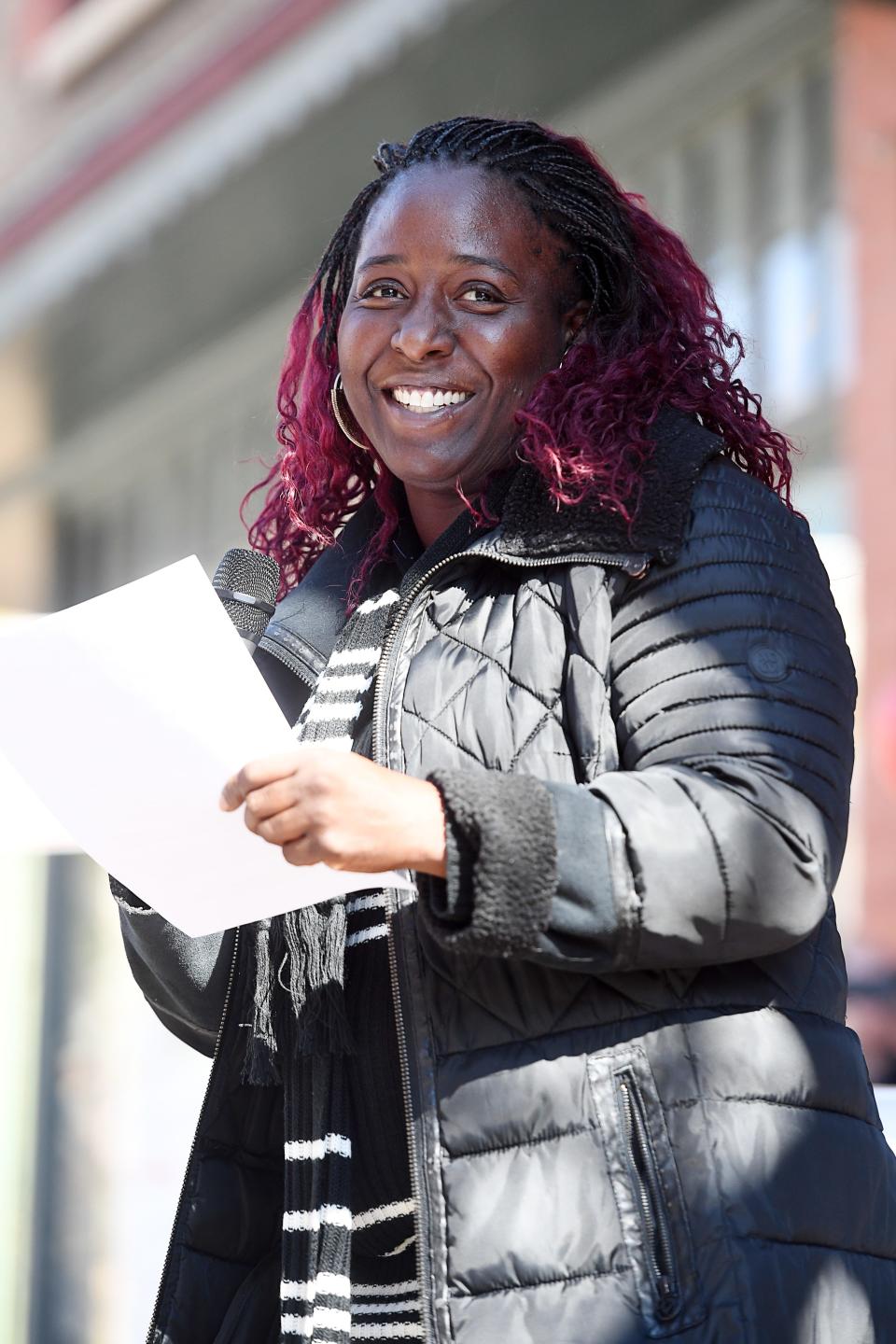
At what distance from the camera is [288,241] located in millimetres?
7156

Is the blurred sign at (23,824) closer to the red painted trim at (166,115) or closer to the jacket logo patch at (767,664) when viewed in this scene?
the jacket logo patch at (767,664)

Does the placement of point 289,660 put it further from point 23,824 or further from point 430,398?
point 23,824

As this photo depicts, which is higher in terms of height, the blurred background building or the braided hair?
the blurred background building

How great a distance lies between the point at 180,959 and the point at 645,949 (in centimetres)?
69

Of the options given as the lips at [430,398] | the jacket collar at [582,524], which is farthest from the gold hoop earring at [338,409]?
the jacket collar at [582,524]

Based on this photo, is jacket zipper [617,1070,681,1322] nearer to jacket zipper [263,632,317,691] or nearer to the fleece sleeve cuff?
the fleece sleeve cuff

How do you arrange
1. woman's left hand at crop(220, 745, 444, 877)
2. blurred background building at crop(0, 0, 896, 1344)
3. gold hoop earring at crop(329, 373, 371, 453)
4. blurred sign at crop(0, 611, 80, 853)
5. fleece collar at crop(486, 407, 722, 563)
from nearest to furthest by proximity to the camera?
woman's left hand at crop(220, 745, 444, 877)
fleece collar at crop(486, 407, 722, 563)
gold hoop earring at crop(329, 373, 371, 453)
blurred sign at crop(0, 611, 80, 853)
blurred background building at crop(0, 0, 896, 1344)

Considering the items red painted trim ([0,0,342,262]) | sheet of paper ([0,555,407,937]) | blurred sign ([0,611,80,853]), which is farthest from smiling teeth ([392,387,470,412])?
red painted trim ([0,0,342,262])

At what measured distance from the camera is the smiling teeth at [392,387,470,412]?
197 cm

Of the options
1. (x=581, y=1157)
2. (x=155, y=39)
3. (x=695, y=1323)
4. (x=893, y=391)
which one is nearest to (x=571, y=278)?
(x=581, y=1157)

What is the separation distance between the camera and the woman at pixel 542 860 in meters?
1.43

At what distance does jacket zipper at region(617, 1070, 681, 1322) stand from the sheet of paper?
11.0 inches

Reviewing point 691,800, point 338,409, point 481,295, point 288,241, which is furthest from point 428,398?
point 288,241

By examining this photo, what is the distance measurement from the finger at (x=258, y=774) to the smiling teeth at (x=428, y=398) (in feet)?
2.18
